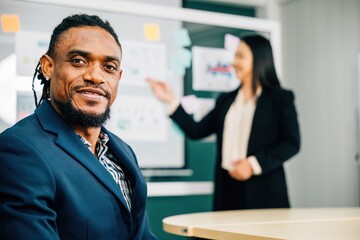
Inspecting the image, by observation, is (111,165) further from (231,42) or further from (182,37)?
(231,42)

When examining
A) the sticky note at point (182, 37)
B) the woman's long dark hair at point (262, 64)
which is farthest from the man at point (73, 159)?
the sticky note at point (182, 37)

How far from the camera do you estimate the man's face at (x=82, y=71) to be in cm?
142

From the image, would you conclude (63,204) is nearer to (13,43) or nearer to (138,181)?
(138,181)

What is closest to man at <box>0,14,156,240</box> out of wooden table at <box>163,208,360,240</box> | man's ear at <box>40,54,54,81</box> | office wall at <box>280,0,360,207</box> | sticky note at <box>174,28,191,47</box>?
man's ear at <box>40,54,54,81</box>

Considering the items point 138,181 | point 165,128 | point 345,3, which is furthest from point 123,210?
point 345,3

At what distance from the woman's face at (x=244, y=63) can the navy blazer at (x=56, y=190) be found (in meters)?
1.92

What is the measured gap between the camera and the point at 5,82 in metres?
3.09

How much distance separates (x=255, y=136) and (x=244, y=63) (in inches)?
17.6

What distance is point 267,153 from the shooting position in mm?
3098

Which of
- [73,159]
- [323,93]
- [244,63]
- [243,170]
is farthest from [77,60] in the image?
[323,93]

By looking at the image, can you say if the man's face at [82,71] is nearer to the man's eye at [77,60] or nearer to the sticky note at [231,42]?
the man's eye at [77,60]

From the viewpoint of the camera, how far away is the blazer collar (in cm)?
135

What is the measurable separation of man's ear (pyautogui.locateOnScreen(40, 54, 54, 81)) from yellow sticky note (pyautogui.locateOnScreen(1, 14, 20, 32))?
175 cm

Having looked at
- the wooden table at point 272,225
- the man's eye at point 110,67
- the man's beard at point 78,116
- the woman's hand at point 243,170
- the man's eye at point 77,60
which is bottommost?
the wooden table at point 272,225
